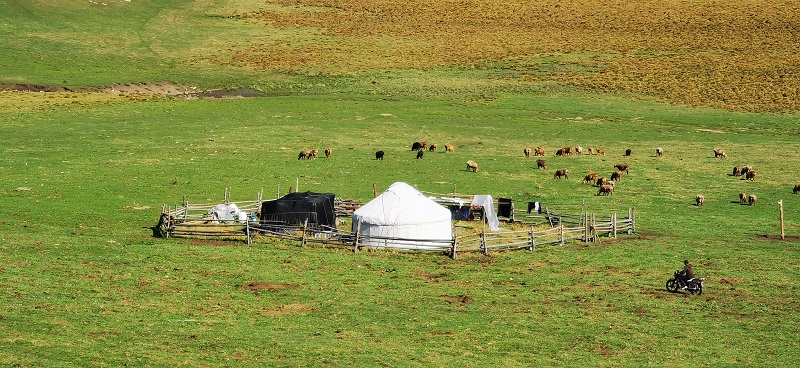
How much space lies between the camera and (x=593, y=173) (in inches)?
2306

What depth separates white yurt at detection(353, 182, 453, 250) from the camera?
42000mm

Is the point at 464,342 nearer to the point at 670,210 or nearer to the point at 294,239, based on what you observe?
the point at 294,239

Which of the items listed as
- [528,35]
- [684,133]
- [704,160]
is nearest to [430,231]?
[704,160]

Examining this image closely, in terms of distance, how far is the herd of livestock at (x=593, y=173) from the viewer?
54.3 m

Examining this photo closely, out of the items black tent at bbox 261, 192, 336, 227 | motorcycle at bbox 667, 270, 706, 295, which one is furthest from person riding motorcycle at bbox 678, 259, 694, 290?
black tent at bbox 261, 192, 336, 227

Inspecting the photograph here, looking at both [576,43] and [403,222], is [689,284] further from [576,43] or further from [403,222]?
[576,43]

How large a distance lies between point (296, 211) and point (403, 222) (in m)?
4.34

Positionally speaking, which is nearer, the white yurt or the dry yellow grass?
the white yurt

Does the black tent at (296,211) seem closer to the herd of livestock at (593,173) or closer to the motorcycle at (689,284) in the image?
the motorcycle at (689,284)

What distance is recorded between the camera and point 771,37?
354ft

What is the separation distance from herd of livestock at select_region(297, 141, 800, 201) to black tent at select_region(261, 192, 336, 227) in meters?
17.0

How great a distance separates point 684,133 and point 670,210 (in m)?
27.2

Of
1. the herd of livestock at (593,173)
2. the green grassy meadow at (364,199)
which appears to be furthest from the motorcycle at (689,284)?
the herd of livestock at (593,173)

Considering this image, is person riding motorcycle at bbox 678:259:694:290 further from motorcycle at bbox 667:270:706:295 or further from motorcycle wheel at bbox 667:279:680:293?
motorcycle wheel at bbox 667:279:680:293
